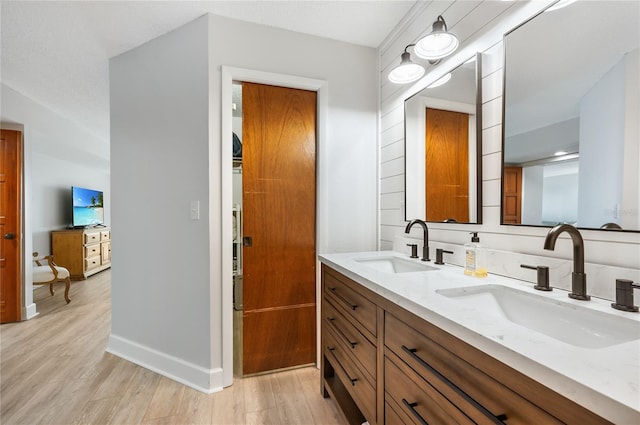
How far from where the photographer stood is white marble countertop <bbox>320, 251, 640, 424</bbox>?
44 cm

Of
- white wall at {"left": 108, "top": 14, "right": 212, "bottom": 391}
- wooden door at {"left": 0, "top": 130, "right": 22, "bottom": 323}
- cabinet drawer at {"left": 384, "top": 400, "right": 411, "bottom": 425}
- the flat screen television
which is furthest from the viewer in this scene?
the flat screen television

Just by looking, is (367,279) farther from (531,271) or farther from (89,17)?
(89,17)

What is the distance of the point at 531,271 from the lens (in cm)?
115

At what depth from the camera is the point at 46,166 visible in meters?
4.86

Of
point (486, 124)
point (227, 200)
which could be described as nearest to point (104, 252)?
point (227, 200)

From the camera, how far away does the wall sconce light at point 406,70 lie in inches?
64.3

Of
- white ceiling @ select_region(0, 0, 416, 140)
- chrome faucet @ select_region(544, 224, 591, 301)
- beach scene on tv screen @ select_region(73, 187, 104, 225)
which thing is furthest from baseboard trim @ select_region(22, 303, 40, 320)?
chrome faucet @ select_region(544, 224, 591, 301)

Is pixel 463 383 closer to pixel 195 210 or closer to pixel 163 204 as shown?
pixel 195 210

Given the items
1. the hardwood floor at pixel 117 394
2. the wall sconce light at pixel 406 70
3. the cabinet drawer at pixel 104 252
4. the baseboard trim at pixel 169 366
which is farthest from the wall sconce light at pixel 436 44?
the cabinet drawer at pixel 104 252

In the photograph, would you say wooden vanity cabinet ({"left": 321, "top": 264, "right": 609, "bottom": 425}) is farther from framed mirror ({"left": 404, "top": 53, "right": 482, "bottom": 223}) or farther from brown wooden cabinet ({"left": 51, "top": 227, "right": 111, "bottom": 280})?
brown wooden cabinet ({"left": 51, "top": 227, "right": 111, "bottom": 280})

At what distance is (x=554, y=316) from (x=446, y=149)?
103 centimetres

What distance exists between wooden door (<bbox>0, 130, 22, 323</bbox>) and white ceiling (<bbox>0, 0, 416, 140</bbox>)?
818 mm

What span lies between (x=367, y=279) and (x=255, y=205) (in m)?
1.15

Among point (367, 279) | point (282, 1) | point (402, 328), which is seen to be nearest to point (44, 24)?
point (282, 1)
